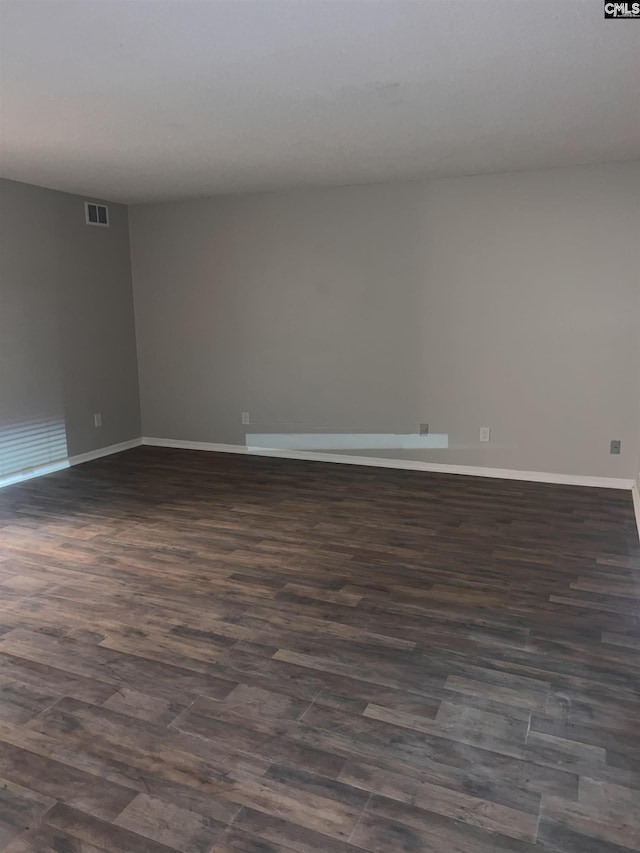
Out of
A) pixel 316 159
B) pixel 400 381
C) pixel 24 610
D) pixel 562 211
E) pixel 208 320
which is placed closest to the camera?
pixel 24 610

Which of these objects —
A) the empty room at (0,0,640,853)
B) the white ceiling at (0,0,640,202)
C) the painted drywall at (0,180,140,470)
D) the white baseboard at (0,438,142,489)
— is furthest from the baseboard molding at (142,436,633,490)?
the white ceiling at (0,0,640,202)

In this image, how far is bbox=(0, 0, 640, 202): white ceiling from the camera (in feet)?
6.93

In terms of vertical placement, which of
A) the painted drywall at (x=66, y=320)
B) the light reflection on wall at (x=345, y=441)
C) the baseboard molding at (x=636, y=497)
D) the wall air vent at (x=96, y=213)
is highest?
the wall air vent at (x=96, y=213)

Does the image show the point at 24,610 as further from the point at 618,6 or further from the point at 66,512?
the point at 618,6

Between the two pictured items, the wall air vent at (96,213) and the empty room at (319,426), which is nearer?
the empty room at (319,426)

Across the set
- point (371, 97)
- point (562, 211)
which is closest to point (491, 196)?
point (562, 211)

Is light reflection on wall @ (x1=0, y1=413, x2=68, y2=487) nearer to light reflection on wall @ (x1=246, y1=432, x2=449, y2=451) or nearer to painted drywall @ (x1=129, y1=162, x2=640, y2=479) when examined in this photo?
painted drywall @ (x1=129, y1=162, x2=640, y2=479)

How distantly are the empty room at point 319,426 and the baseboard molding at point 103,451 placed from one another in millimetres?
44

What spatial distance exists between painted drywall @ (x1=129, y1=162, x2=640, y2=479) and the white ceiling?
0.52m

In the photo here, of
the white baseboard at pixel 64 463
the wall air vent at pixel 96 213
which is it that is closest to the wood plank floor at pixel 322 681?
the white baseboard at pixel 64 463

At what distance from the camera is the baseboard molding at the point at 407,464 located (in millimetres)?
4731

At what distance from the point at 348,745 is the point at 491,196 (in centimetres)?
402

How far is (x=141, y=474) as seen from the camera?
5293 millimetres

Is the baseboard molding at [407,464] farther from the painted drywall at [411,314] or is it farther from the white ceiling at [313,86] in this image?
the white ceiling at [313,86]
